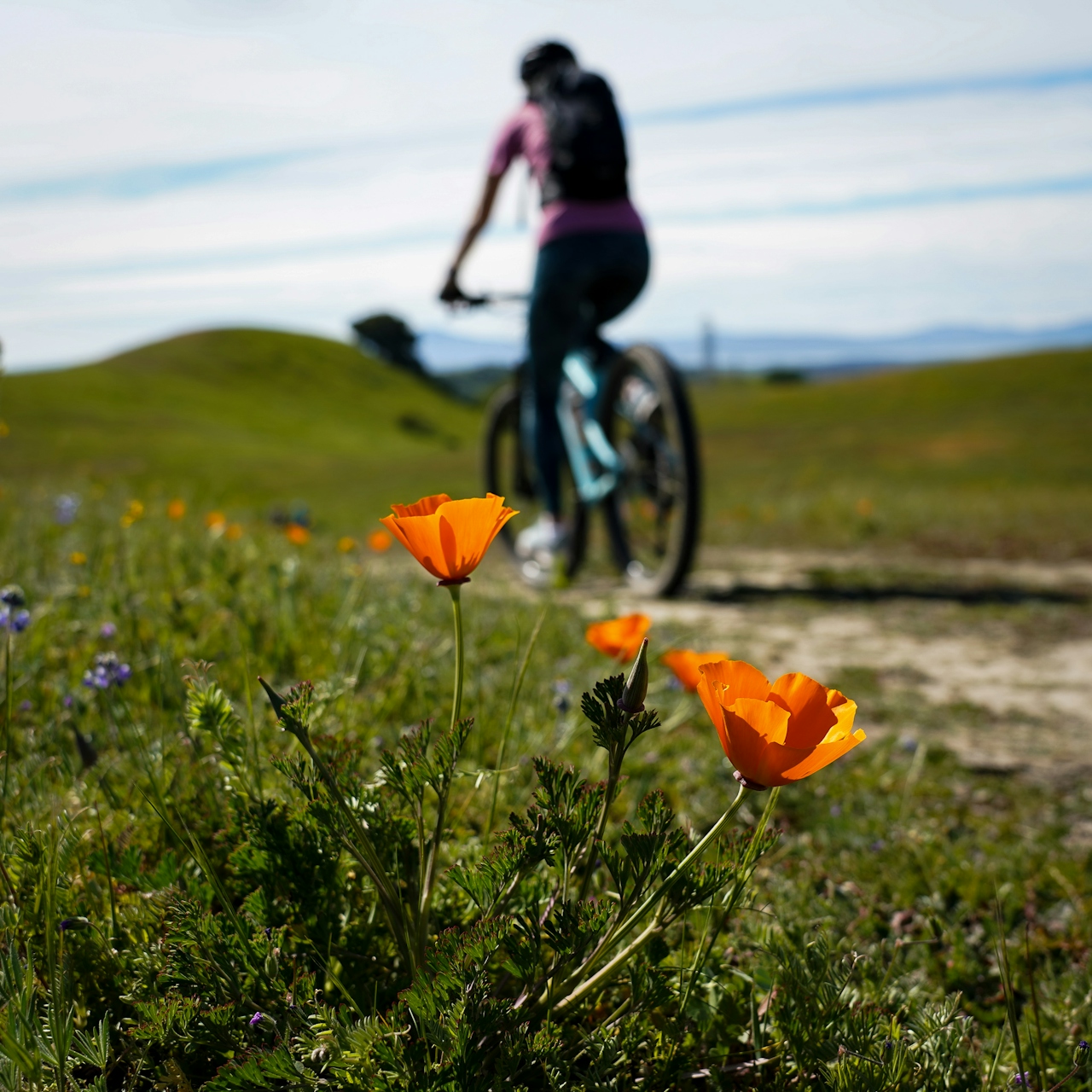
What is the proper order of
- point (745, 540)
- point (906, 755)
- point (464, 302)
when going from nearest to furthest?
1. point (906, 755)
2. point (464, 302)
3. point (745, 540)

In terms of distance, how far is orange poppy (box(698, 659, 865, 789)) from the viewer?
1.00 m

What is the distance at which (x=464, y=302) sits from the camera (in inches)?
239

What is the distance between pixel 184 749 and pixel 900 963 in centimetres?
157

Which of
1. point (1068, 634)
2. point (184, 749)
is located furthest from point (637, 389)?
point (184, 749)

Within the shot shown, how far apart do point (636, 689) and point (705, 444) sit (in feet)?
113

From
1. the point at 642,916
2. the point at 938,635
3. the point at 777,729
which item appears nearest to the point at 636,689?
the point at 777,729

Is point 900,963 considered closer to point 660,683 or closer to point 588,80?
point 660,683

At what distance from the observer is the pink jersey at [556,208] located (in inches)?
186

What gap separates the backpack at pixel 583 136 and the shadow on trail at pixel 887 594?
7.47 ft

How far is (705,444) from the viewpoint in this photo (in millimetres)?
34688

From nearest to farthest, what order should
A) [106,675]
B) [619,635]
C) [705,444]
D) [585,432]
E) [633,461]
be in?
[619,635], [106,675], [633,461], [585,432], [705,444]

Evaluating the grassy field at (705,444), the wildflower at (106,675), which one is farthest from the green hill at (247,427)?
the wildflower at (106,675)

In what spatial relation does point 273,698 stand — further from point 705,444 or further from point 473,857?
point 705,444

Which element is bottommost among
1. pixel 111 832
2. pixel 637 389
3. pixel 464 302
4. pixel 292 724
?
pixel 111 832
